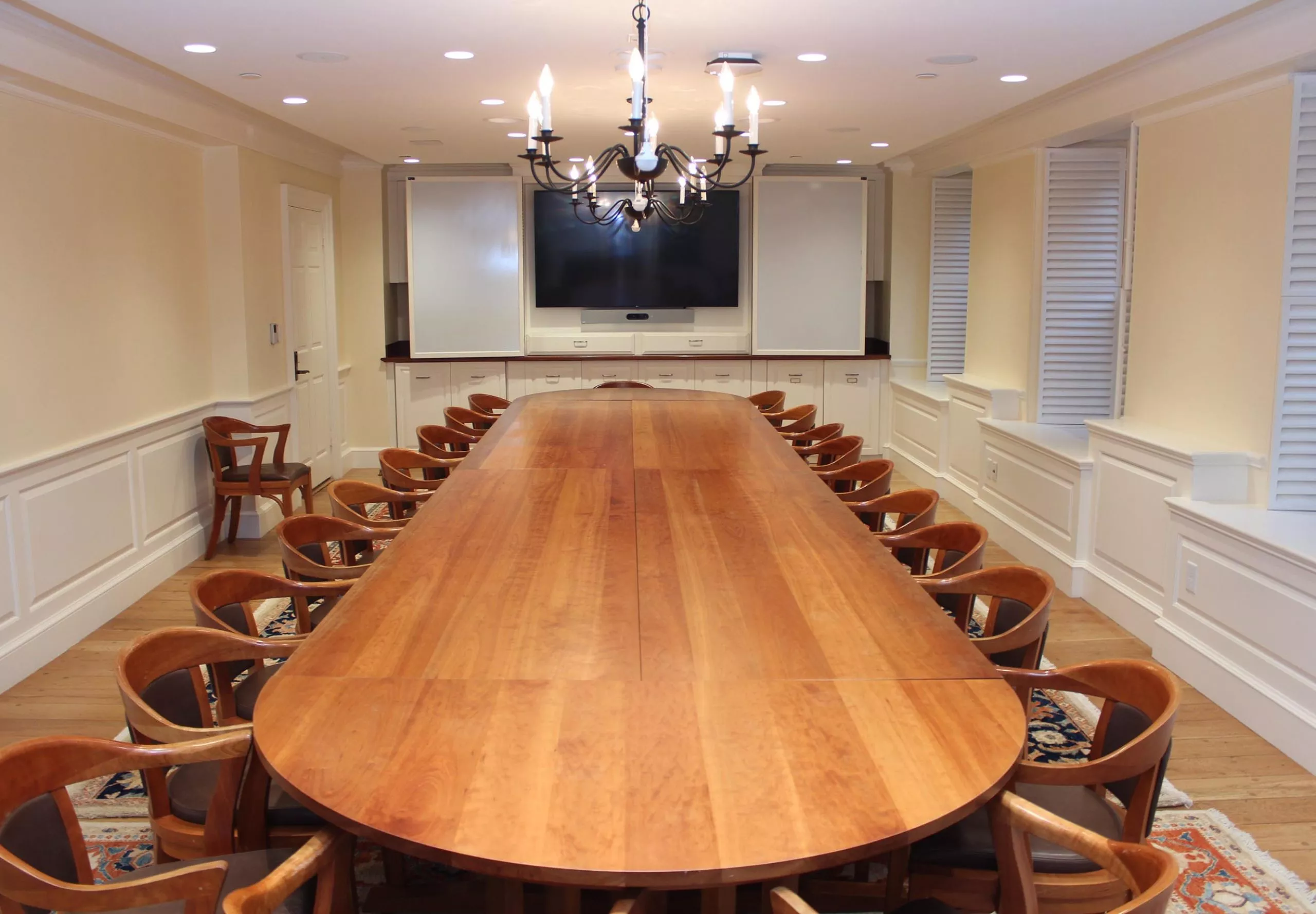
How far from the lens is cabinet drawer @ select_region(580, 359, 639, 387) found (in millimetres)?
9156

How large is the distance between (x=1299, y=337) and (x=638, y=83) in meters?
2.70

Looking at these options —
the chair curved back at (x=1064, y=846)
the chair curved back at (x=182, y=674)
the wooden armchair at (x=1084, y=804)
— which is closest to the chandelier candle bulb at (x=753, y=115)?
the wooden armchair at (x=1084, y=804)

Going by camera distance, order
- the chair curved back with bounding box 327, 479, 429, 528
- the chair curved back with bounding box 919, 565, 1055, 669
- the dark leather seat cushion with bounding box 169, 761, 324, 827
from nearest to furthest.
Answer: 1. the dark leather seat cushion with bounding box 169, 761, 324, 827
2. the chair curved back with bounding box 919, 565, 1055, 669
3. the chair curved back with bounding box 327, 479, 429, 528

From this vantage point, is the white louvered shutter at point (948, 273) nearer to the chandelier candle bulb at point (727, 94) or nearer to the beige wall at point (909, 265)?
the beige wall at point (909, 265)

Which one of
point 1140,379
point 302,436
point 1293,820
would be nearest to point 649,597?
point 1293,820

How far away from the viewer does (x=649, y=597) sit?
266cm

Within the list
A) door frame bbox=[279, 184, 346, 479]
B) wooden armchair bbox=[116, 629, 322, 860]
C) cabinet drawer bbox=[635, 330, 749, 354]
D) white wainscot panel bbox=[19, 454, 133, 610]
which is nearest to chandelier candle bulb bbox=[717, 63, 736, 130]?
wooden armchair bbox=[116, 629, 322, 860]

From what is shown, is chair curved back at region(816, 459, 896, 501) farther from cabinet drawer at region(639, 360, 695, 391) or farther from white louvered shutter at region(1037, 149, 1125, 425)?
cabinet drawer at region(639, 360, 695, 391)

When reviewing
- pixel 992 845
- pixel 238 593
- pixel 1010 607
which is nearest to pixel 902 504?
pixel 1010 607

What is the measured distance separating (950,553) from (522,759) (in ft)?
7.38

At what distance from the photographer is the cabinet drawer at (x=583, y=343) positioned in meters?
9.43

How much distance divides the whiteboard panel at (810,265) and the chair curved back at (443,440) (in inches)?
143

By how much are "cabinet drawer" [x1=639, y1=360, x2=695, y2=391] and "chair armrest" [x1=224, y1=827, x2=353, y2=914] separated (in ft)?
24.2

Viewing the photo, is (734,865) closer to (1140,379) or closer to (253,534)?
(1140,379)
